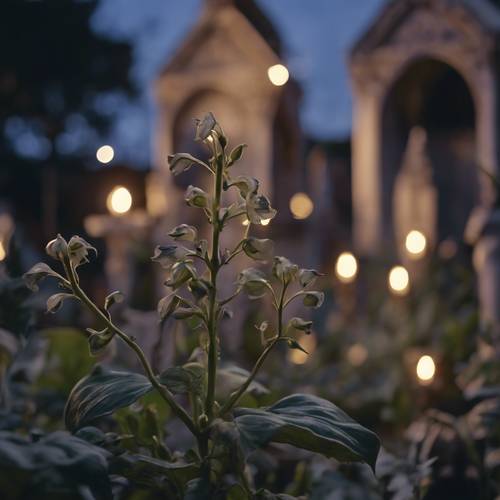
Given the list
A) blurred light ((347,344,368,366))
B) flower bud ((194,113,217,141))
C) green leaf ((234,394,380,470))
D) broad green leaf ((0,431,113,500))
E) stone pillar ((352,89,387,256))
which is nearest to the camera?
broad green leaf ((0,431,113,500))

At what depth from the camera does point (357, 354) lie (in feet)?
17.5

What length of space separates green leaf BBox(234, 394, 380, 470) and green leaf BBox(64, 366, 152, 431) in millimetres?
160

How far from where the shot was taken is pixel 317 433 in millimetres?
1187

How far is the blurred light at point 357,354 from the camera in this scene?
524cm

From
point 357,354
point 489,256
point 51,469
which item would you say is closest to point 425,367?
point 489,256

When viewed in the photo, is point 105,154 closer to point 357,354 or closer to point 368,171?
point 357,354

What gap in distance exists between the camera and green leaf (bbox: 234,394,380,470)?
45.4 inches

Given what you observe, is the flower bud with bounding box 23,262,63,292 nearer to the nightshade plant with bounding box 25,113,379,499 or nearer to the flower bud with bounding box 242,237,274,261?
the nightshade plant with bounding box 25,113,379,499

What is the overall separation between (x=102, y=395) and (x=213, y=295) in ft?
0.75

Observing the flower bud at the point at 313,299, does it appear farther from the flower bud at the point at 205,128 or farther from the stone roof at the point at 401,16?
the stone roof at the point at 401,16

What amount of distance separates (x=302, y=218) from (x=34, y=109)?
11.5 meters

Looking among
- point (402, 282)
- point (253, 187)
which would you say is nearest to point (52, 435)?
point (253, 187)

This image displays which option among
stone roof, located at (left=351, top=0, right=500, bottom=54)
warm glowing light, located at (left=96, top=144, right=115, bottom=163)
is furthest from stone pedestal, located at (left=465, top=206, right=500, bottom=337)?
stone roof, located at (left=351, top=0, right=500, bottom=54)

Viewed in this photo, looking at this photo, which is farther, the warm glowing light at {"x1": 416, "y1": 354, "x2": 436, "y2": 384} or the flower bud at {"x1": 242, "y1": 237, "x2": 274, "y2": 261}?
the warm glowing light at {"x1": 416, "y1": 354, "x2": 436, "y2": 384}
